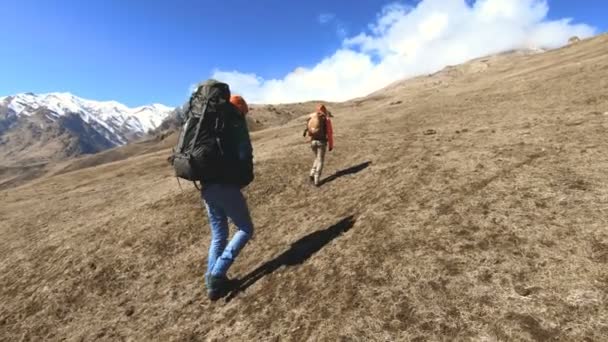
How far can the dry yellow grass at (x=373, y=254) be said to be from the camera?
7.87 meters

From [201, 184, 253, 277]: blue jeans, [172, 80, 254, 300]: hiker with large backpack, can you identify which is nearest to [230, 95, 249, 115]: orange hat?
[172, 80, 254, 300]: hiker with large backpack

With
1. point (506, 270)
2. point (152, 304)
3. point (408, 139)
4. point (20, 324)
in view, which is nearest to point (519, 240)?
point (506, 270)

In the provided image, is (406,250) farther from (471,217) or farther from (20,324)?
(20,324)

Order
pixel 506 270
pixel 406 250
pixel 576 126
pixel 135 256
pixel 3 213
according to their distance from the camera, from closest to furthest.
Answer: pixel 506 270, pixel 406 250, pixel 135 256, pixel 576 126, pixel 3 213

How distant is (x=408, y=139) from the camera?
23719 mm

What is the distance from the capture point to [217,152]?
29.8 ft

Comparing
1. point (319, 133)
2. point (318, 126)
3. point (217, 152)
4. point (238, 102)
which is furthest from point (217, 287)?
point (318, 126)

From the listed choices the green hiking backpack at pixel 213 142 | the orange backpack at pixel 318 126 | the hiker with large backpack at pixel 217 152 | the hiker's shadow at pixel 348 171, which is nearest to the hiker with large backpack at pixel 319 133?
the orange backpack at pixel 318 126

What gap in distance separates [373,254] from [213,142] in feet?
15.1

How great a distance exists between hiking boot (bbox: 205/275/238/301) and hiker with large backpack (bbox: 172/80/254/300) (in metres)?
0.50

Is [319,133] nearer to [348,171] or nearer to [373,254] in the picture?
[348,171]

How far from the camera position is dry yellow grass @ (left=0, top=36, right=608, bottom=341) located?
7.87 m

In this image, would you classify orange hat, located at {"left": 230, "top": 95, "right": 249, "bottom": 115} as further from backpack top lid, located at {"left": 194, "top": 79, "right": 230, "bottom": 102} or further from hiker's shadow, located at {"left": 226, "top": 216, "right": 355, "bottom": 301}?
hiker's shadow, located at {"left": 226, "top": 216, "right": 355, "bottom": 301}

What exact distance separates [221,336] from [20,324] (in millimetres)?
6510
